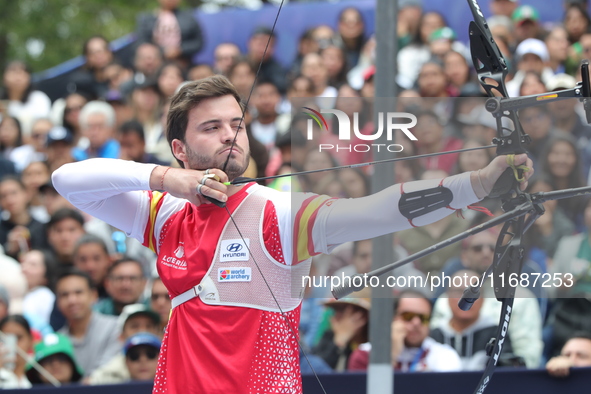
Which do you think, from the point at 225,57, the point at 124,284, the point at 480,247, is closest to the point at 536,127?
the point at 480,247

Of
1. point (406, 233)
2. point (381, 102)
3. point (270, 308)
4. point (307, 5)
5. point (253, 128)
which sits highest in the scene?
point (307, 5)

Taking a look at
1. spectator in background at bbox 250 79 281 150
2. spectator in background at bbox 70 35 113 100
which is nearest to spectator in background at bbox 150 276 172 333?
spectator in background at bbox 250 79 281 150

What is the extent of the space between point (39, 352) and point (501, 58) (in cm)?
359

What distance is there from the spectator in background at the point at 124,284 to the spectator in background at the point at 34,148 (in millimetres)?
2863

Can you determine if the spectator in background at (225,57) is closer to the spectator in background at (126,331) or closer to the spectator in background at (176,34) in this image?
the spectator in background at (176,34)

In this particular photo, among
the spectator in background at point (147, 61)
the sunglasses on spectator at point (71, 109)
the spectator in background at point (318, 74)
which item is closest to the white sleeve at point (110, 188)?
the spectator in background at point (318, 74)

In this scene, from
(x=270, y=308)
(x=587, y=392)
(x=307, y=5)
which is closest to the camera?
(x=270, y=308)

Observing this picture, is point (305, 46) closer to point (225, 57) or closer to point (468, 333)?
point (225, 57)

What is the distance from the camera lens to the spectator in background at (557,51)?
6789mm

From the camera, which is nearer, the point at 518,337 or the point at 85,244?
the point at 518,337

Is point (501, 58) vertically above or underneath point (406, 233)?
above

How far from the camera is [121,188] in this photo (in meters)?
2.82

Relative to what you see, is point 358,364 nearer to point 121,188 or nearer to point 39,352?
point 121,188

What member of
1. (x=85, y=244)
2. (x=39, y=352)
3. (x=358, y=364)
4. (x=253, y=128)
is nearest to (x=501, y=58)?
(x=358, y=364)
